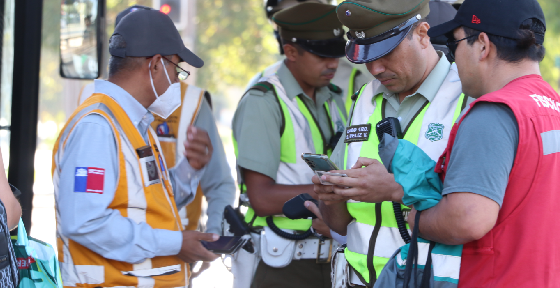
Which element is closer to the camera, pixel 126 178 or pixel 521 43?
pixel 521 43

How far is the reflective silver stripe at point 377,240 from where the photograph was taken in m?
2.34

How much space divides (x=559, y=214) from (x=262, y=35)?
75.9 ft

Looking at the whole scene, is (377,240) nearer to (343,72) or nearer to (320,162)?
(320,162)

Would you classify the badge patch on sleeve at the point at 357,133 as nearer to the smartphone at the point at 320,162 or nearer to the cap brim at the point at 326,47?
the smartphone at the point at 320,162

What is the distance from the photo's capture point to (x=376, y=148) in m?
2.41

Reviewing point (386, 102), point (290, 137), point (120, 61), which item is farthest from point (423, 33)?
point (120, 61)

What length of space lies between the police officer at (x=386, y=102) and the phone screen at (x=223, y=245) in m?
0.54

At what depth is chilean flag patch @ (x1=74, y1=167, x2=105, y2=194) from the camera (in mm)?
2553

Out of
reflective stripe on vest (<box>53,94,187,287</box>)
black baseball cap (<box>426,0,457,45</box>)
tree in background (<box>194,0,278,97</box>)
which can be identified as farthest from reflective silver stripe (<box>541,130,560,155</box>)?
tree in background (<box>194,0,278,97</box>)

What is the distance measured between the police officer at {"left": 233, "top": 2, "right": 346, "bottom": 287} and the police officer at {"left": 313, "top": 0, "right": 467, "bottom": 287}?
75 centimetres

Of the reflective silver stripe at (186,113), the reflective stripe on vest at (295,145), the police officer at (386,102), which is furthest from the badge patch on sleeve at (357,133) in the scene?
the reflective silver stripe at (186,113)

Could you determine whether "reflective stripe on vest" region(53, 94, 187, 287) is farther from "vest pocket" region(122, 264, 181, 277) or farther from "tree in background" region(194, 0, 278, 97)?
"tree in background" region(194, 0, 278, 97)

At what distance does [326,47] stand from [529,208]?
2026mm

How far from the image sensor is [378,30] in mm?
2488
